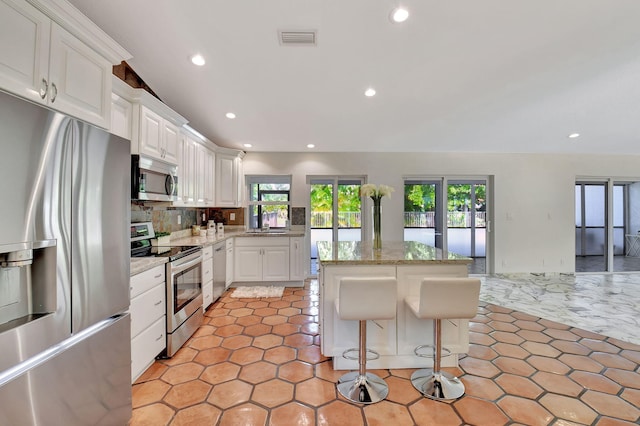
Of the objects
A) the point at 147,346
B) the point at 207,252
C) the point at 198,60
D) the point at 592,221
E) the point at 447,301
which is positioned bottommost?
the point at 147,346

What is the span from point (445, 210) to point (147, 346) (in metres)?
5.07

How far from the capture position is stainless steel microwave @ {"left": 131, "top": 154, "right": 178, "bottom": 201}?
2.42m

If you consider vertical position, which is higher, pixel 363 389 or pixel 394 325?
pixel 394 325

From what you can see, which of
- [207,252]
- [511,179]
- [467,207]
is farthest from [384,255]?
[511,179]

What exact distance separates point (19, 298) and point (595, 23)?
4266 millimetres

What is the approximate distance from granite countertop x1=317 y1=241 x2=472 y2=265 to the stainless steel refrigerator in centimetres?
143

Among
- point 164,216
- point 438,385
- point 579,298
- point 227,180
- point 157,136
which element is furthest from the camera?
point 227,180

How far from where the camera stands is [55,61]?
140 centimetres

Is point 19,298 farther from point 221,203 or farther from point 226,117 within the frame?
point 221,203

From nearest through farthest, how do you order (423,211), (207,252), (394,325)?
(394,325), (207,252), (423,211)

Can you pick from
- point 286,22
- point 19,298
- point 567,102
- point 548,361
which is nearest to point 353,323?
point 548,361

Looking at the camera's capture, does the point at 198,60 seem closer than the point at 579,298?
Yes

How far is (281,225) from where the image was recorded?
5238 millimetres

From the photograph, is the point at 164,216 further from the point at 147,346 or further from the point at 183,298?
the point at 147,346
